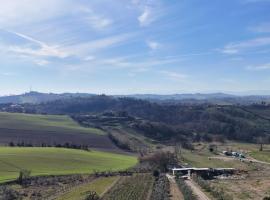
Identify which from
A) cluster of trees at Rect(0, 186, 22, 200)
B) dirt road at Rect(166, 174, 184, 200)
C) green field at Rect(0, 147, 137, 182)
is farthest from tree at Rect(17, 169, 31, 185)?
dirt road at Rect(166, 174, 184, 200)

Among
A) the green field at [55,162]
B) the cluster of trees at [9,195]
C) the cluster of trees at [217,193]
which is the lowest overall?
the green field at [55,162]

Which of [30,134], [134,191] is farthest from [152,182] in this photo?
[30,134]

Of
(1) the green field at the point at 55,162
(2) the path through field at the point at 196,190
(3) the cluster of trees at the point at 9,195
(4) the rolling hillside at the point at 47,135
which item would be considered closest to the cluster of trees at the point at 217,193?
(2) the path through field at the point at 196,190

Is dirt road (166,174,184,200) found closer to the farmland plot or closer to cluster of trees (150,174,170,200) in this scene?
cluster of trees (150,174,170,200)

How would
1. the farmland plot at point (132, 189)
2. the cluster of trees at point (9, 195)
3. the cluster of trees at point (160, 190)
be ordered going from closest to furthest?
the cluster of trees at point (9, 195), the cluster of trees at point (160, 190), the farmland plot at point (132, 189)

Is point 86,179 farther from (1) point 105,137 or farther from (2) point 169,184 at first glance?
(1) point 105,137

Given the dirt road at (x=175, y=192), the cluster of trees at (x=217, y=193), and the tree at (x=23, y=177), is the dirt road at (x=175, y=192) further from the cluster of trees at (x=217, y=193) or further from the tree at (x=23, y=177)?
the tree at (x=23, y=177)

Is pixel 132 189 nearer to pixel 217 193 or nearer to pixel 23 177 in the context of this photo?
pixel 217 193
